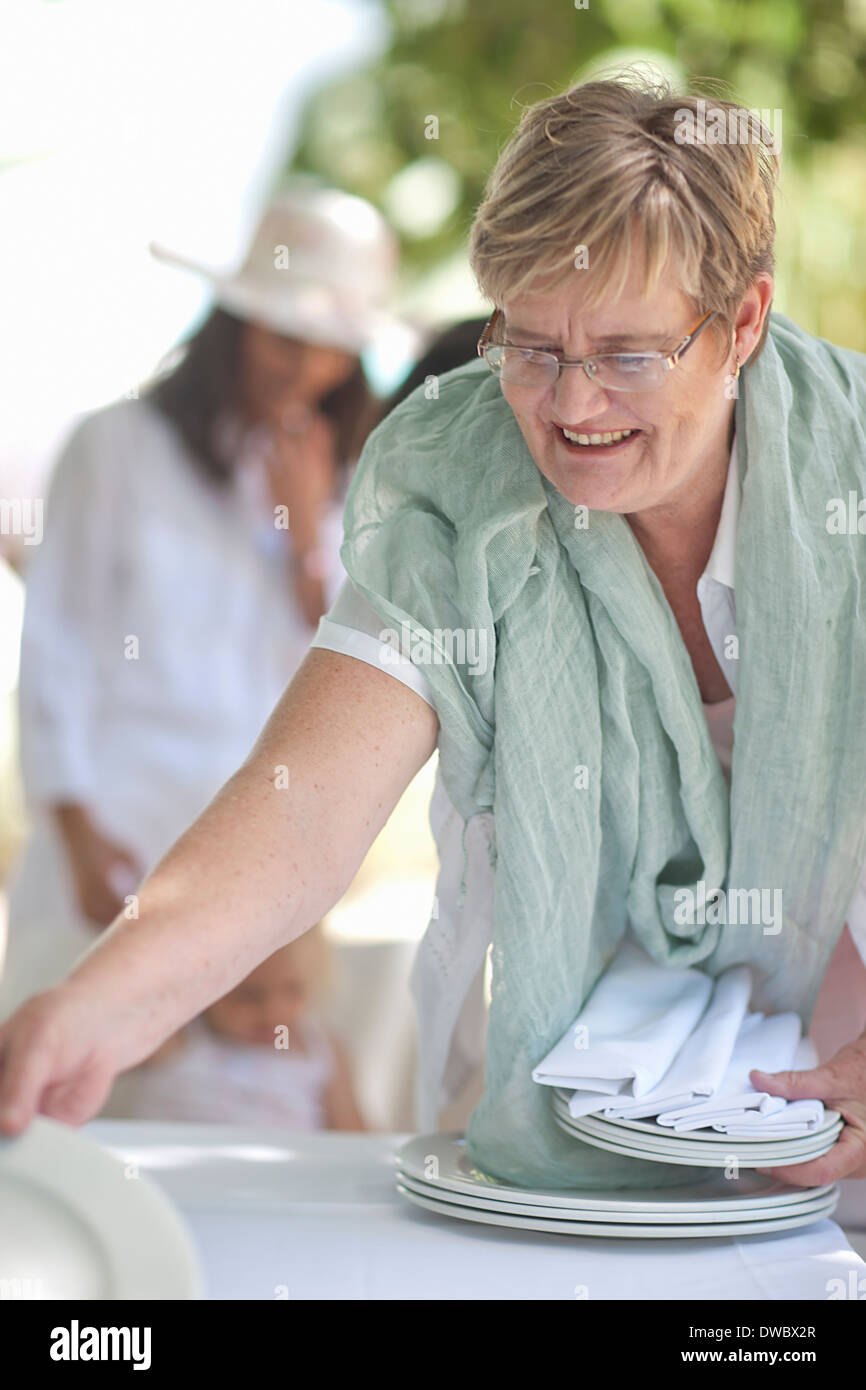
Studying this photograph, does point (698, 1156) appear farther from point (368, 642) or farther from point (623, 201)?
point (623, 201)

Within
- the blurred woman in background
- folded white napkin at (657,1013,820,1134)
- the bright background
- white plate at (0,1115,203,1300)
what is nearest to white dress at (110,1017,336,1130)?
the blurred woman in background

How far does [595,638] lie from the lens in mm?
1363

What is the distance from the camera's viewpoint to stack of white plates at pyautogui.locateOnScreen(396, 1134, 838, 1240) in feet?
→ 4.00

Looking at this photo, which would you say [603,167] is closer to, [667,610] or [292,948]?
[667,610]

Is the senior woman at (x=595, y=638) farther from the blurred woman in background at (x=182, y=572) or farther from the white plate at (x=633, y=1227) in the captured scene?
the blurred woman in background at (x=182, y=572)

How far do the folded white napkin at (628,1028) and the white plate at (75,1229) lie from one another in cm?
46

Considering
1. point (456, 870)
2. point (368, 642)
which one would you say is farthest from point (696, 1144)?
point (368, 642)

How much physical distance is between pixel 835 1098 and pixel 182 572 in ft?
6.10

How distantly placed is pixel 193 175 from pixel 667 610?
361 cm

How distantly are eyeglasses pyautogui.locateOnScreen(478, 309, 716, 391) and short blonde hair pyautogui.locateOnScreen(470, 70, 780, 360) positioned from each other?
43 millimetres

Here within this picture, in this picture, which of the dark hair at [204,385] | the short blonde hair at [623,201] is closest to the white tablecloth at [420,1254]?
the short blonde hair at [623,201]

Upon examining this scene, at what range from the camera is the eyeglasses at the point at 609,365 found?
116cm

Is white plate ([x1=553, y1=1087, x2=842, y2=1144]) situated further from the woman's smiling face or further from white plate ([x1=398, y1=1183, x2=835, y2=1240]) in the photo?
the woman's smiling face

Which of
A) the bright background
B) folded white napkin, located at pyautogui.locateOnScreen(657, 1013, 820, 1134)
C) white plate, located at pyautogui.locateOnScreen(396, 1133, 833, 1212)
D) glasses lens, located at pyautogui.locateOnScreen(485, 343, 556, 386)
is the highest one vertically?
the bright background
